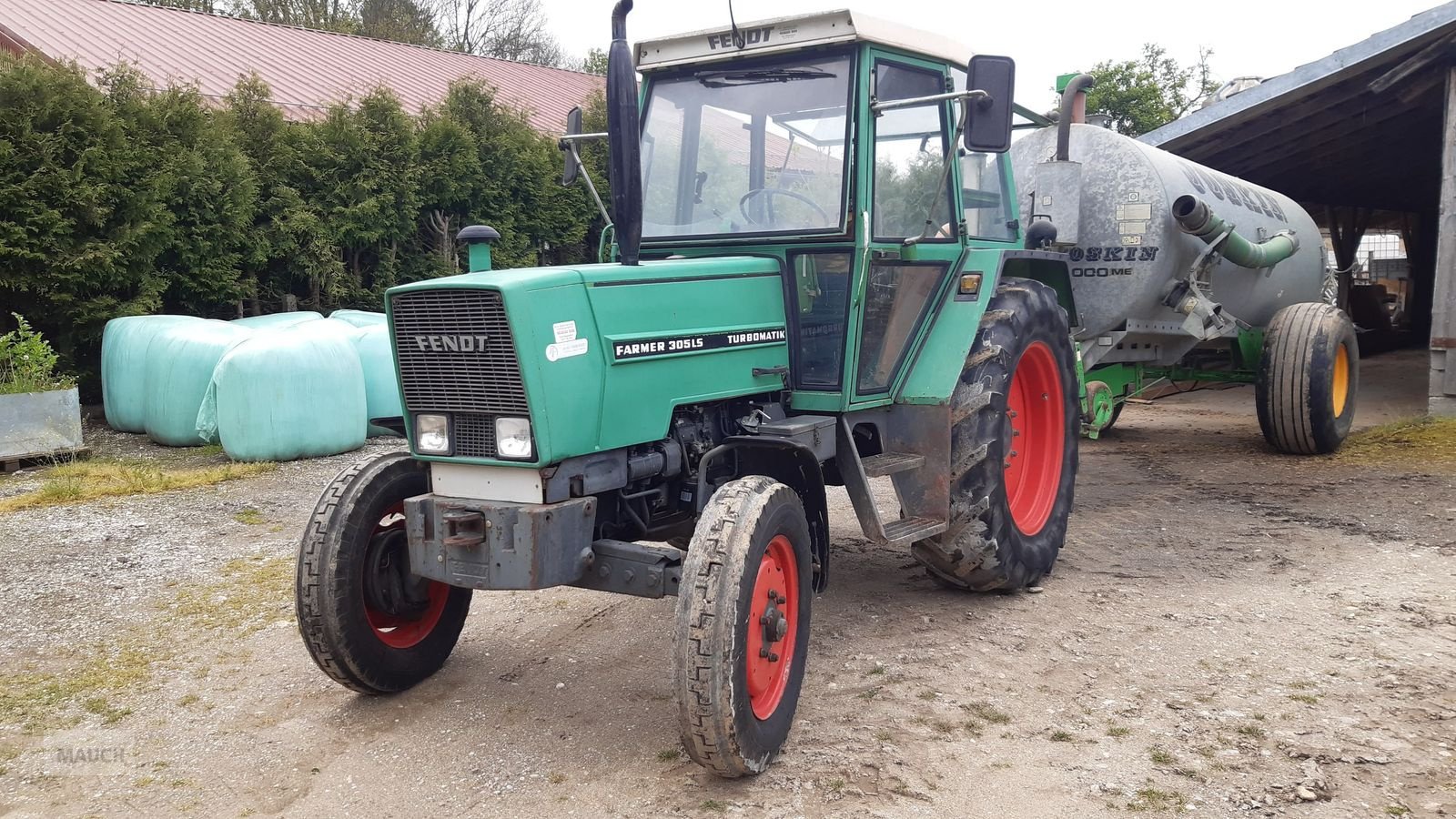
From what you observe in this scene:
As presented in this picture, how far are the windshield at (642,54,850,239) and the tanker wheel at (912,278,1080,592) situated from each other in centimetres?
104

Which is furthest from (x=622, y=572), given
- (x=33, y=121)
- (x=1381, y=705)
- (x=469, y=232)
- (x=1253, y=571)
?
(x=33, y=121)

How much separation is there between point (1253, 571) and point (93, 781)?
16.0ft

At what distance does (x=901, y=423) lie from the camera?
14.7 feet

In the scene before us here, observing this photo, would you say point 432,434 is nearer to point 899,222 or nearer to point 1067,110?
point 899,222

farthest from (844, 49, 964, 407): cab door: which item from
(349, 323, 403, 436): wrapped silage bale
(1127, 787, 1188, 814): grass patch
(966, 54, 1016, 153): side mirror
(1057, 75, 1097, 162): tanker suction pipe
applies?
(349, 323, 403, 436): wrapped silage bale

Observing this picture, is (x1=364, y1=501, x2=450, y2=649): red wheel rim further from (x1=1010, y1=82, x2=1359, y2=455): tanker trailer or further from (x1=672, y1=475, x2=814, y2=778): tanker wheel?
(x1=1010, y1=82, x2=1359, y2=455): tanker trailer

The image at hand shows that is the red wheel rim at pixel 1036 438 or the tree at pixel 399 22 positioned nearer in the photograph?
the red wheel rim at pixel 1036 438

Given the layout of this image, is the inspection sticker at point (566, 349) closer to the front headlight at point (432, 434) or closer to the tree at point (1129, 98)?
the front headlight at point (432, 434)

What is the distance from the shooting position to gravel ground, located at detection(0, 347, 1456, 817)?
10.4 ft

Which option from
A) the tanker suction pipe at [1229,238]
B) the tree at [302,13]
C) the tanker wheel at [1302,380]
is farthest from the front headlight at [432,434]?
the tree at [302,13]

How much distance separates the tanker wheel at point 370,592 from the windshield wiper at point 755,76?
1.88 meters

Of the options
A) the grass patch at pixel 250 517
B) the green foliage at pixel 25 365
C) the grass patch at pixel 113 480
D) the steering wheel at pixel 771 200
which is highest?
the steering wheel at pixel 771 200

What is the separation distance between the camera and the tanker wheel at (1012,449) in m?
4.50
